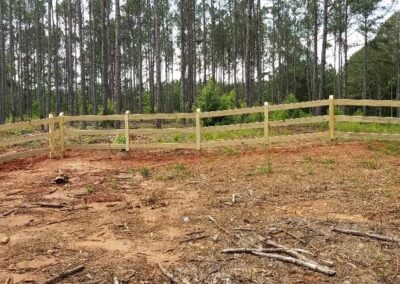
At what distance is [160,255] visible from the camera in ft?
15.3

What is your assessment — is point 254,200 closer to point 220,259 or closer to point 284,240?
point 284,240

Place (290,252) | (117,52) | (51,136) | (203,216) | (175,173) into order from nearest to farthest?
(290,252) < (203,216) < (175,173) < (51,136) < (117,52)

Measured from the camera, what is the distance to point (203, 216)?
19.3 ft

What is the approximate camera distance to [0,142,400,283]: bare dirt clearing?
14.1 ft

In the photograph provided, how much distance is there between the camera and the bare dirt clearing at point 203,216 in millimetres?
4297

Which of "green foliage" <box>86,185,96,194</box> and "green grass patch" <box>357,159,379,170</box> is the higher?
"green grass patch" <box>357,159,379,170</box>

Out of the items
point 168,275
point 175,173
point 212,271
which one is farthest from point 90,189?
point 212,271

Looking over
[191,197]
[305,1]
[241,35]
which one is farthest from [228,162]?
[241,35]

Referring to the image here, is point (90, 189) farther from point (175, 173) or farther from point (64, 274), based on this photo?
point (64, 274)

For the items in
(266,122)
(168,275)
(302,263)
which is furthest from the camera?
(266,122)

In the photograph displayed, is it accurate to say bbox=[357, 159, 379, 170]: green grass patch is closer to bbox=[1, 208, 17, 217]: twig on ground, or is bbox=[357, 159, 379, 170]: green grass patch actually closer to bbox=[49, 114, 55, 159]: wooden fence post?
bbox=[1, 208, 17, 217]: twig on ground

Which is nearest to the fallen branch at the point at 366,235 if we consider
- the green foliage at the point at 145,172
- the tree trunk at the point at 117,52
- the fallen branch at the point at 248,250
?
the fallen branch at the point at 248,250

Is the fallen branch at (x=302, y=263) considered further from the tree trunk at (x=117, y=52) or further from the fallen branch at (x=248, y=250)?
→ the tree trunk at (x=117, y=52)

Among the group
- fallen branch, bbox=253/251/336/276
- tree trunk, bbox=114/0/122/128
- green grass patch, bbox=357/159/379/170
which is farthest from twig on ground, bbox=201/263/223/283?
tree trunk, bbox=114/0/122/128
